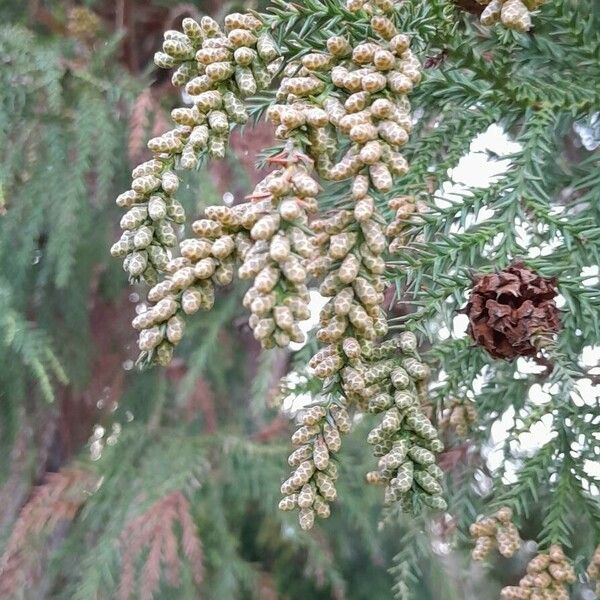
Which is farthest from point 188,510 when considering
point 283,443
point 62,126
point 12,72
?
point 12,72

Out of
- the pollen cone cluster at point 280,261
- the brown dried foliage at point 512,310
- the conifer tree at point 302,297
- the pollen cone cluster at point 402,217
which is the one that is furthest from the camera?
the pollen cone cluster at point 402,217

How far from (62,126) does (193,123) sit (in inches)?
46.4

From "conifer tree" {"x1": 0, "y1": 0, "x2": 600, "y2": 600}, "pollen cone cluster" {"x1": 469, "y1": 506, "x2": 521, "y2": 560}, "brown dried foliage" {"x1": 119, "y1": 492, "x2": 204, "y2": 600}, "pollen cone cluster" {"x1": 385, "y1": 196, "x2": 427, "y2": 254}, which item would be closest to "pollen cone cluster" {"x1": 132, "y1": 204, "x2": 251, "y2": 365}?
"conifer tree" {"x1": 0, "y1": 0, "x2": 600, "y2": 600}

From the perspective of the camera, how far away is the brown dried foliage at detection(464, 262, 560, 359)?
0.82 metres

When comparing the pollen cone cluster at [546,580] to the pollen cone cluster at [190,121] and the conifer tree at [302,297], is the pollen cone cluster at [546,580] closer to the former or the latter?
the conifer tree at [302,297]

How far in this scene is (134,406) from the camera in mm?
2160

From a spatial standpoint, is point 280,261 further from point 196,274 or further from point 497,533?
point 497,533

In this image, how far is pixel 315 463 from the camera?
26.6 inches

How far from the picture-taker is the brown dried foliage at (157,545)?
174cm

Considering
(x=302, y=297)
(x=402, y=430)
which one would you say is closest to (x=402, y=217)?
(x=402, y=430)

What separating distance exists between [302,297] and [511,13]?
377mm

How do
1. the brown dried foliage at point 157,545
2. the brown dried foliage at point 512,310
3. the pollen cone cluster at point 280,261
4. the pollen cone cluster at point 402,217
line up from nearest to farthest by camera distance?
the pollen cone cluster at point 280,261
the brown dried foliage at point 512,310
the pollen cone cluster at point 402,217
the brown dried foliage at point 157,545

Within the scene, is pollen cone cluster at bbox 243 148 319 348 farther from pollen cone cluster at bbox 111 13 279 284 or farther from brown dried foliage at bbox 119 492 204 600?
brown dried foliage at bbox 119 492 204 600

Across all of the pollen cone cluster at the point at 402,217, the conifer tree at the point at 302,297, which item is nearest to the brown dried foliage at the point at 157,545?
the conifer tree at the point at 302,297
